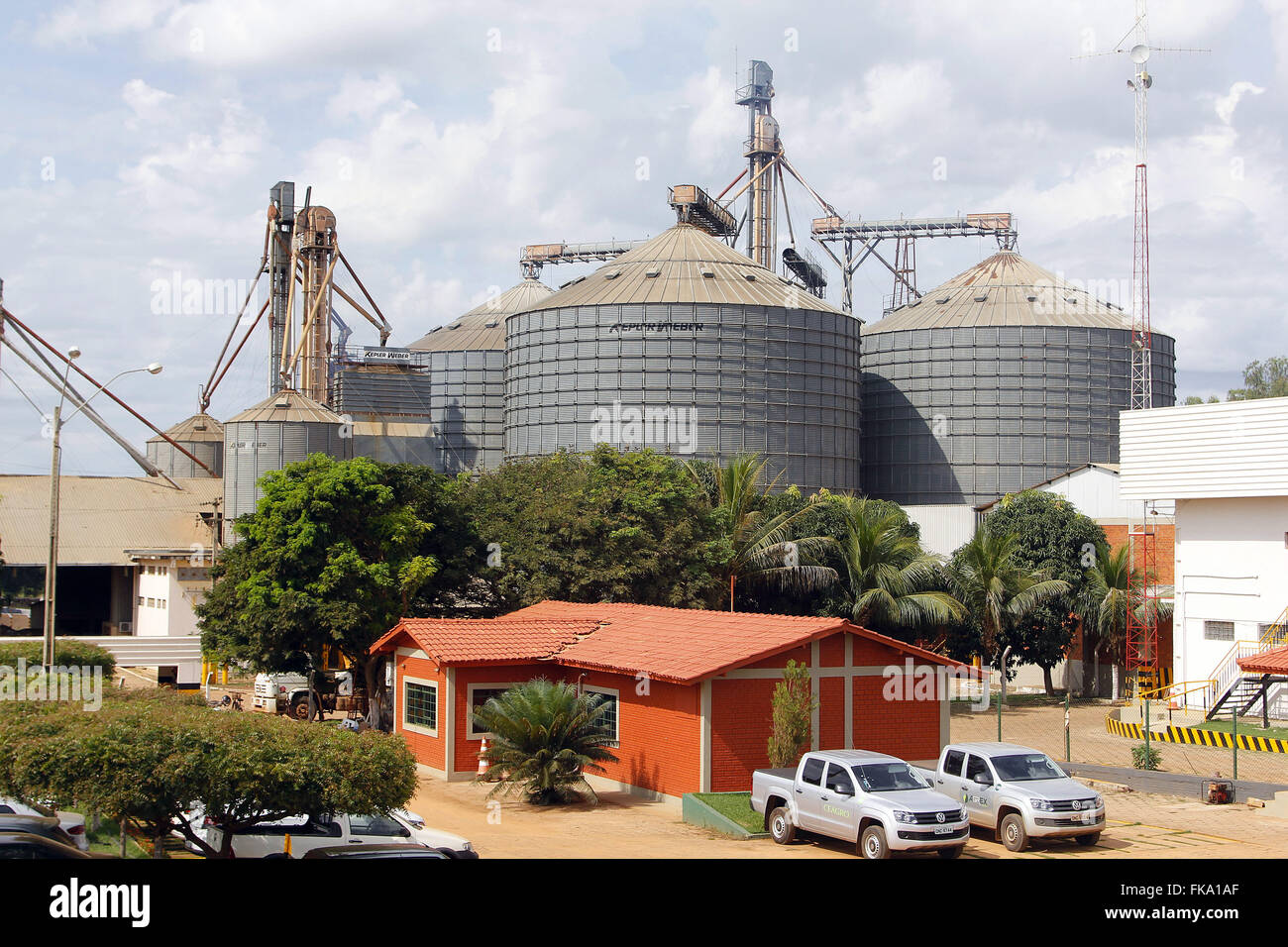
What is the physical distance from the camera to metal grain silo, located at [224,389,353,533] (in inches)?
2847

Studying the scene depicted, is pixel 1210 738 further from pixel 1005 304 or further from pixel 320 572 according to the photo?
pixel 1005 304

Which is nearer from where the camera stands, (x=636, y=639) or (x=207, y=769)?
(x=207, y=769)

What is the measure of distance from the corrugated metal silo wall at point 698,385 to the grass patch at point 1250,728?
1528 inches

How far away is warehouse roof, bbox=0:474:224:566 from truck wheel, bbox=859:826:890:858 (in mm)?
61369

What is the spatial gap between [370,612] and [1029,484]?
2362 inches

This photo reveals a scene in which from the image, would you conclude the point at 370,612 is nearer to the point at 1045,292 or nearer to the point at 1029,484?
the point at 1029,484

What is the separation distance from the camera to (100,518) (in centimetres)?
7581

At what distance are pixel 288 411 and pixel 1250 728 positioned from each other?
55013mm

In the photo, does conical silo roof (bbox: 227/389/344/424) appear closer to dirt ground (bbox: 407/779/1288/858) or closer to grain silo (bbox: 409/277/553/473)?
grain silo (bbox: 409/277/553/473)

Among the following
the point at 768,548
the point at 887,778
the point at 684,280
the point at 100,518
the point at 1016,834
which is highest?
the point at 684,280

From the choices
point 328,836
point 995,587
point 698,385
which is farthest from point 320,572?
point 698,385

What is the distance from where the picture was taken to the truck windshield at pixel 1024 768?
20.9m

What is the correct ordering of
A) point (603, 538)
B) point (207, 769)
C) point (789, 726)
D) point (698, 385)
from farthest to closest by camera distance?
point (698, 385) → point (603, 538) → point (789, 726) → point (207, 769)

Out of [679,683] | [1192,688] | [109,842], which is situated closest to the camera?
[109,842]
